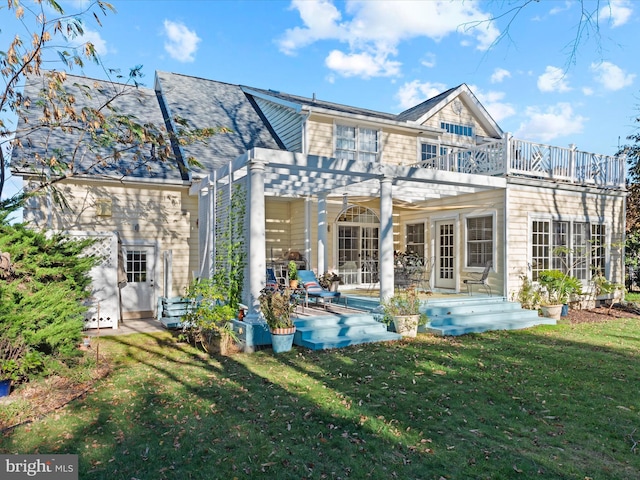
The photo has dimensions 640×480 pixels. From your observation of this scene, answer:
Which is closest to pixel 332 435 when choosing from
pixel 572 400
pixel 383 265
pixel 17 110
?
pixel 572 400

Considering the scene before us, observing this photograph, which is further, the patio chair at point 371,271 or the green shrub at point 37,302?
the patio chair at point 371,271

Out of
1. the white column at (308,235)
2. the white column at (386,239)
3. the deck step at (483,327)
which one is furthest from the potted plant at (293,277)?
the deck step at (483,327)

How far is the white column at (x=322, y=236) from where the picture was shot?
12844mm

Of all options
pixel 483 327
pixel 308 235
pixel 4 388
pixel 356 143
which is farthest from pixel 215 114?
pixel 4 388

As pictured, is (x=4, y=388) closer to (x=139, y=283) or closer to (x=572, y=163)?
(x=139, y=283)

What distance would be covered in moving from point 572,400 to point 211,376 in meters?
4.75

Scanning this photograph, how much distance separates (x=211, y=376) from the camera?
6.23 meters

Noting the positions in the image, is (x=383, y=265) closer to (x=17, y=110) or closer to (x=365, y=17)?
(x=365, y=17)

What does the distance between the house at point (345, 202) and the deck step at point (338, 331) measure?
0.94 m

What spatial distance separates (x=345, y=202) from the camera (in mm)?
12875

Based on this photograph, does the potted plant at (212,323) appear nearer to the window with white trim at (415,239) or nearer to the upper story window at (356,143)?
the upper story window at (356,143)

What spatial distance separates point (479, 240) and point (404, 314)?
4.71 m

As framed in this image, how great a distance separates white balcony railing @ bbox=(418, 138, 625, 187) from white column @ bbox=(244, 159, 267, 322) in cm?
714

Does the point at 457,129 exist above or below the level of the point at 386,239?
above
